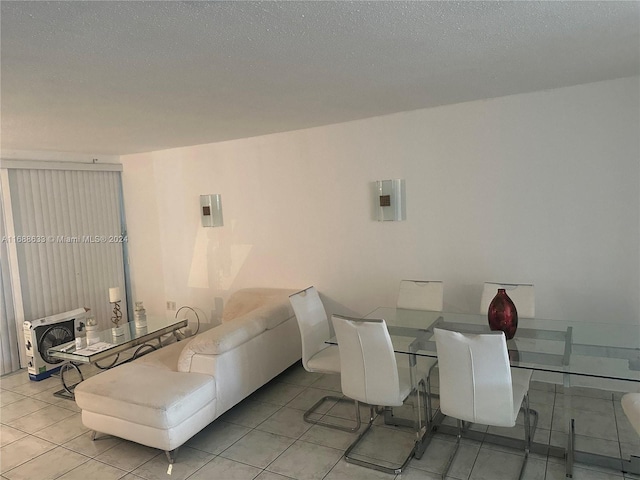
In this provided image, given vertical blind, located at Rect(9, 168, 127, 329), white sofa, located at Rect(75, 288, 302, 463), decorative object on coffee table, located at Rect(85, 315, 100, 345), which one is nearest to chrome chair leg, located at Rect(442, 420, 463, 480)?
white sofa, located at Rect(75, 288, 302, 463)

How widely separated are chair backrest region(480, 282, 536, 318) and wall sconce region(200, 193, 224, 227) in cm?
308

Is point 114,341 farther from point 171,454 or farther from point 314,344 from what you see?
point 314,344

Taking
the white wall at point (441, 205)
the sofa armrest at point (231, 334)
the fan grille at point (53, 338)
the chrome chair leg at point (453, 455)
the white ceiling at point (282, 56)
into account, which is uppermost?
the white ceiling at point (282, 56)

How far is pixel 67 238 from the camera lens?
526 centimetres

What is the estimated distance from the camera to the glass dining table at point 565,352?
94.1 inches

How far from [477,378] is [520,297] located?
1182 mm

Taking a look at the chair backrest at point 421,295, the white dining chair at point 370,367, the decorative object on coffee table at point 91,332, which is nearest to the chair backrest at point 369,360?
the white dining chair at point 370,367

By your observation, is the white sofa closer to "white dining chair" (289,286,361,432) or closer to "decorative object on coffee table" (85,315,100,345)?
"white dining chair" (289,286,361,432)

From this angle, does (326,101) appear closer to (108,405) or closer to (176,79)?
(176,79)

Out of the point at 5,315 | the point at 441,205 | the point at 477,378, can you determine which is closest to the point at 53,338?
the point at 5,315

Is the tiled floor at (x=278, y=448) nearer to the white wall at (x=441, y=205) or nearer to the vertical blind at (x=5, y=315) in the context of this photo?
the white wall at (x=441, y=205)

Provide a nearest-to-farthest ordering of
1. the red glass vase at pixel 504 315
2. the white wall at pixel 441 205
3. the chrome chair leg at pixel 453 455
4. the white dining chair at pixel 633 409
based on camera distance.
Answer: the white dining chair at pixel 633 409 < the chrome chair leg at pixel 453 455 < the red glass vase at pixel 504 315 < the white wall at pixel 441 205

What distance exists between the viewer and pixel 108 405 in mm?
2998

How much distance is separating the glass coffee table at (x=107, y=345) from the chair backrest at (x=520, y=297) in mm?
3119
